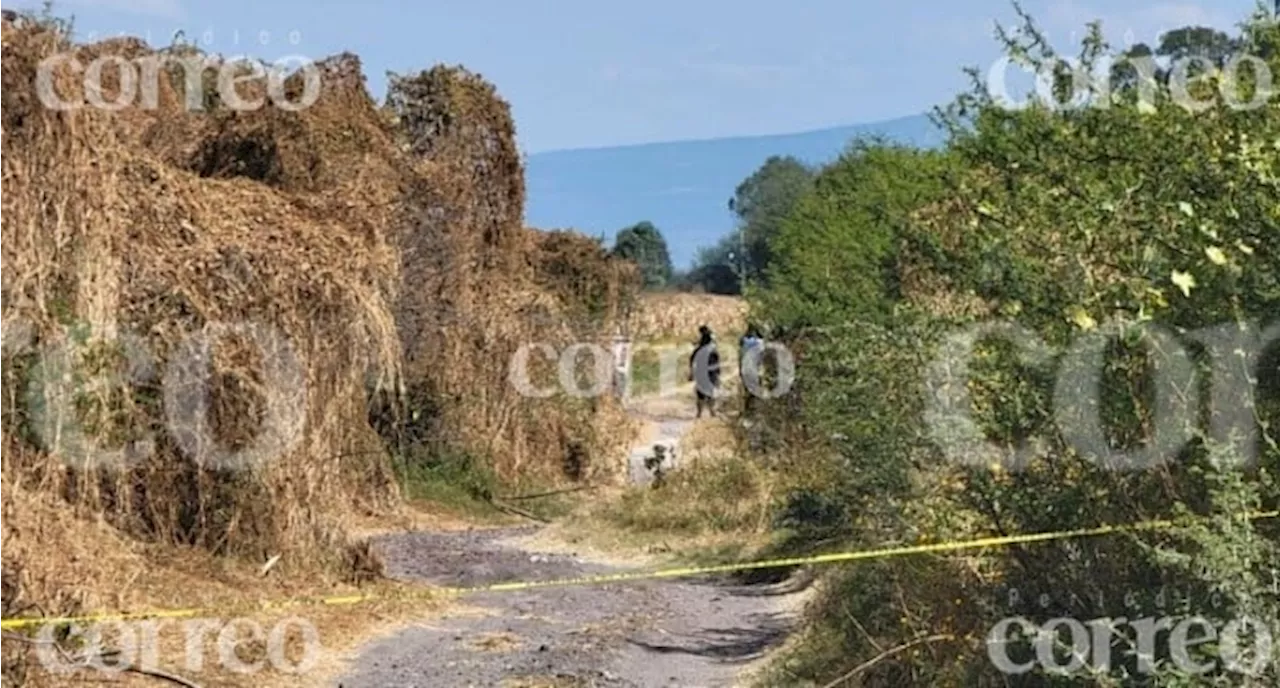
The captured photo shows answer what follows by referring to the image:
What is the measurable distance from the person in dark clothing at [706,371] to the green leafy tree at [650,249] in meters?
37.7

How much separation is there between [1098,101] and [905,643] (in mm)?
2601

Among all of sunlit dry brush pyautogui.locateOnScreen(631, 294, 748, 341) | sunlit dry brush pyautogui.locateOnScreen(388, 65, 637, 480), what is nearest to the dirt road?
sunlit dry brush pyautogui.locateOnScreen(388, 65, 637, 480)

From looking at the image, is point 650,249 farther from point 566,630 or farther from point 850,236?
point 566,630

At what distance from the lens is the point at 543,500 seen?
811 inches

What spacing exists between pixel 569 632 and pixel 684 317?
3669 centimetres

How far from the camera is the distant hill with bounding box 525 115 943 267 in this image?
67.2 meters

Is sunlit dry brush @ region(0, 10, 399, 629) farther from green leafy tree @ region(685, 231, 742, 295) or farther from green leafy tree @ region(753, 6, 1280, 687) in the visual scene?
green leafy tree @ region(685, 231, 742, 295)

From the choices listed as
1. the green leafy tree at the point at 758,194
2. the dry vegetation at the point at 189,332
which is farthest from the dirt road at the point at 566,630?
the green leafy tree at the point at 758,194

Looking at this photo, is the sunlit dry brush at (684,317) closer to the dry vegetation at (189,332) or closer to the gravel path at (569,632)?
the dry vegetation at (189,332)

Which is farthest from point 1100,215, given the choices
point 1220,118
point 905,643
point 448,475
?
point 448,475

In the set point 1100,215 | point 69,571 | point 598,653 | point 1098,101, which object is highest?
point 1098,101

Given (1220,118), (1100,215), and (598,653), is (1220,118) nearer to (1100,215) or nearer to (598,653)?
(1100,215)

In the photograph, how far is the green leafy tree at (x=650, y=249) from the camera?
231 ft

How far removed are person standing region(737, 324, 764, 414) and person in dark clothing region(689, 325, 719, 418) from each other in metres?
6.28
